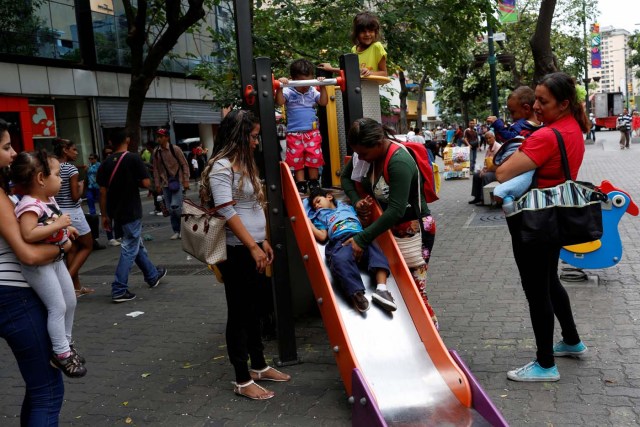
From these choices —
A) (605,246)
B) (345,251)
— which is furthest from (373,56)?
(605,246)

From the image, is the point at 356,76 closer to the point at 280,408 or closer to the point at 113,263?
the point at 280,408

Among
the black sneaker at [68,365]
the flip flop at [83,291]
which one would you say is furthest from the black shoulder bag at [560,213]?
the flip flop at [83,291]

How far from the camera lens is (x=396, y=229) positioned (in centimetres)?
439

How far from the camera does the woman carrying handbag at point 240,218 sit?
376 centimetres

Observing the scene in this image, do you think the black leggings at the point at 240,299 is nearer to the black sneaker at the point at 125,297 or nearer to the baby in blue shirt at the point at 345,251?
the baby in blue shirt at the point at 345,251

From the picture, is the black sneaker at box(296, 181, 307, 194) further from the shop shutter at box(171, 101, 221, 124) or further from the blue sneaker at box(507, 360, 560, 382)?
the shop shutter at box(171, 101, 221, 124)

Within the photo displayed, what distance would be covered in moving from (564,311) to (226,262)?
90.6 inches

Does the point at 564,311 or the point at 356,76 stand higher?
the point at 356,76

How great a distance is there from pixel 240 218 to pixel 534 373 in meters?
2.16

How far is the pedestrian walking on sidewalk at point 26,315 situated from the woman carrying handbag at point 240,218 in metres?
1.08

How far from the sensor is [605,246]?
5.95 metres

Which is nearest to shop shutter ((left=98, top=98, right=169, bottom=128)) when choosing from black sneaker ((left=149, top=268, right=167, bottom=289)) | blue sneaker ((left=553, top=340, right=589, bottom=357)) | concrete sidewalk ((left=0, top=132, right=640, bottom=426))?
black sneaker ((left=149, top=268, right=167, bottom=289))

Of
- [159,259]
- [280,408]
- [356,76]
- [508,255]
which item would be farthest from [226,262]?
[159,259]

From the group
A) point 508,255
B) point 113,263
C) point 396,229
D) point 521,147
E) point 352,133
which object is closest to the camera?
point 521,147
